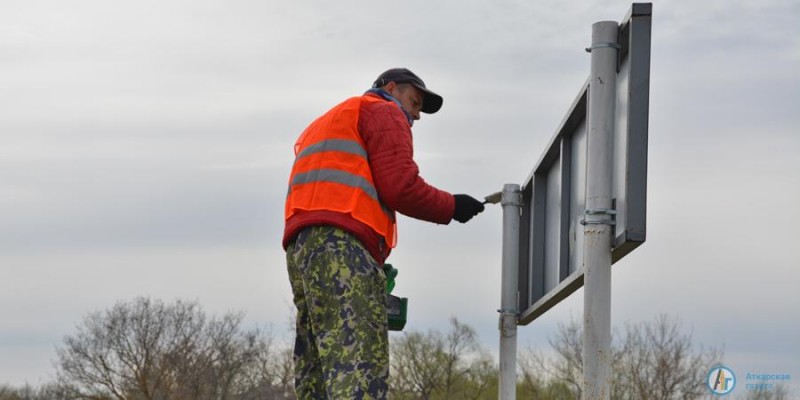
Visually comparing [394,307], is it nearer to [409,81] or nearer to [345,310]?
[345,310]

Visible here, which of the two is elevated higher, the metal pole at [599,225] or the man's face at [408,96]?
the man's face at [408,96]

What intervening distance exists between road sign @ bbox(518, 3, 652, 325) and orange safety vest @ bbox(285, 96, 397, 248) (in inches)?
34.3

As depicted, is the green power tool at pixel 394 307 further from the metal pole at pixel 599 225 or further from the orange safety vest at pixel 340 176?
the metal pole at pixel 599 225

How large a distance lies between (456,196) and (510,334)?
92.0 inches

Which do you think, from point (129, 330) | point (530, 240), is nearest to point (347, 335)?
point (530, 240)

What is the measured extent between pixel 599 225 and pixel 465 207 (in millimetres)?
1039

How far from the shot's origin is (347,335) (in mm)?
5324

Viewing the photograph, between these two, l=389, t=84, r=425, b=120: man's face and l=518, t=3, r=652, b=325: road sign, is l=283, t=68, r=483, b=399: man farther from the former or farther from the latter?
l=518, t=3, r=652, b=325: road sign

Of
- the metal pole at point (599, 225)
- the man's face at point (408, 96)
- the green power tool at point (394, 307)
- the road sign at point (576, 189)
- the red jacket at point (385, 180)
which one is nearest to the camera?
the road sign at point (576, 189)

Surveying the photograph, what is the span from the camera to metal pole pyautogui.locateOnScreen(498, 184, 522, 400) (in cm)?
793

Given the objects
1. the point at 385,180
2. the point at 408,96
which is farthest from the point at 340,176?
the point at 408,96

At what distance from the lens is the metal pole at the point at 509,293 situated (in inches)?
312

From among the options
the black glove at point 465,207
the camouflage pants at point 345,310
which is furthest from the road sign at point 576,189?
the camouflage pants at point 345,310

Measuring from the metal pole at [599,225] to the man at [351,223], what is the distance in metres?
0.83
